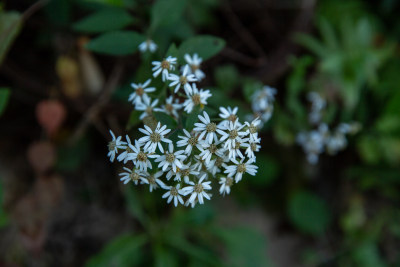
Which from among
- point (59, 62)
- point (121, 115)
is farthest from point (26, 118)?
point (121, 115)

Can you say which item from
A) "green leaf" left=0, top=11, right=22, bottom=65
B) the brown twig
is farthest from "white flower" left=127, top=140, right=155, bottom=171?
the brown twig

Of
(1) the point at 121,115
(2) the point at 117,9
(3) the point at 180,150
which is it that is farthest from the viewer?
(1) the point at 121,115

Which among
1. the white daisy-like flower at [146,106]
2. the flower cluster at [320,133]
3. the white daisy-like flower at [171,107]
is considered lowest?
the white daisy-like flower at [171,107]

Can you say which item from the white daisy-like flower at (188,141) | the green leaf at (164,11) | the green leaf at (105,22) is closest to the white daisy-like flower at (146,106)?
the white daisy-like flower at (188,141)

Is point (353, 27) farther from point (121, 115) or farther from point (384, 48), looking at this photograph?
Result: point (121, 115)

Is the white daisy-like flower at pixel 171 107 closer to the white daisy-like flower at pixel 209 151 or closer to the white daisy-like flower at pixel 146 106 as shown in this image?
the white daisy-like flower at pixel 146 106

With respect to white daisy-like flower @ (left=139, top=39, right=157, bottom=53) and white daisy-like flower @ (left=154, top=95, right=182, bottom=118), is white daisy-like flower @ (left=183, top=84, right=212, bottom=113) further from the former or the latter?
white daisy-like flower @ (left=139, top=39, right=157, bottom=53)

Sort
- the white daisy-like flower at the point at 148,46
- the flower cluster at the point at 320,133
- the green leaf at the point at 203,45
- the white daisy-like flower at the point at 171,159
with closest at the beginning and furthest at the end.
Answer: the white daisy-like flower at the point at 171,159
the green leaf at the point at 203,45
the white daisy-like flower at the point at 148,46
the flower cluster at the point at 320,133
